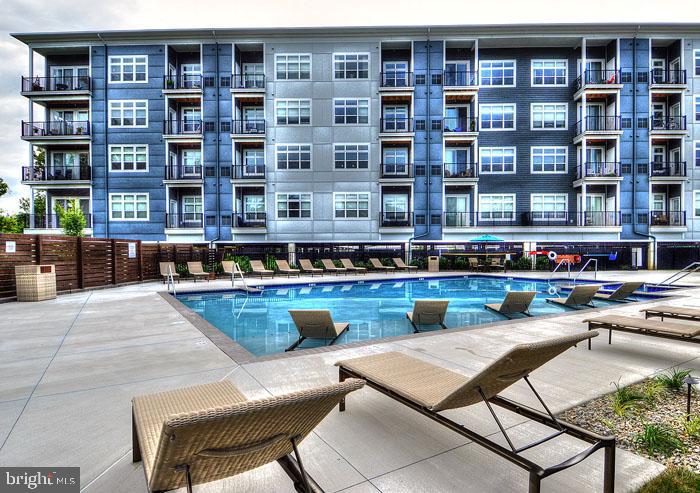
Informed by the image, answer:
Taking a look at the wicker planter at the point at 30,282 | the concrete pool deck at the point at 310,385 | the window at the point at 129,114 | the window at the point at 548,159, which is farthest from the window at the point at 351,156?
the concrete pool deck at the point at 310,385

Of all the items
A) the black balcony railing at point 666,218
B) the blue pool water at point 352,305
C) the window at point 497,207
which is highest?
the window at point 497,207

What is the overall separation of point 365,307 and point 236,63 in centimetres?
2137

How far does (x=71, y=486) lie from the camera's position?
7.54 ft

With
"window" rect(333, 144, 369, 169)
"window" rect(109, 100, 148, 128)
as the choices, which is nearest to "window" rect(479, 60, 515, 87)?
"window" rect(333, 144, 369, 169)

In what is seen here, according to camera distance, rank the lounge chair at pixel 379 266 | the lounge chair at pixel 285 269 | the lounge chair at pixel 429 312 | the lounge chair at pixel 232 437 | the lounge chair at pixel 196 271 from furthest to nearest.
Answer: the lounge chair at pixel 379 266 → the lounge chair at pixel 285 269 → the lounge chair at pixel 196 271 → the lounge chair at pixel 429 312 → the lounge chair at pixel 232 437

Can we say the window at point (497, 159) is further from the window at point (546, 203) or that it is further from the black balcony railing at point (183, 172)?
the black balcony railing at point (183, 172)

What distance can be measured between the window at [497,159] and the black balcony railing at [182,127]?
63.7 feet

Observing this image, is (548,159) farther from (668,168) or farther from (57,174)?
(57,174)

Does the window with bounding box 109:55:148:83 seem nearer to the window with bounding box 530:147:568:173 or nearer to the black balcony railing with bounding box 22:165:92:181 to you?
the black balcony railing with bounding box 22:165:92:181

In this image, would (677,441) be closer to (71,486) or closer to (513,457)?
(513,457)

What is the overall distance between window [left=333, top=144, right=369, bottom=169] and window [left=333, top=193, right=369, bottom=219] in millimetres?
1935

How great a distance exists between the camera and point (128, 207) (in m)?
23.8

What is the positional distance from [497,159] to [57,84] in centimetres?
3069

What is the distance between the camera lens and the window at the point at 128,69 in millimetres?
23875
